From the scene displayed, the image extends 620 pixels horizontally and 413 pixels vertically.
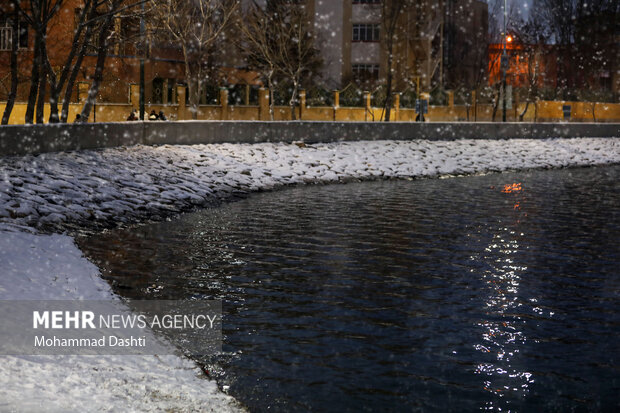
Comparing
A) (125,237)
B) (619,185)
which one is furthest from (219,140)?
(125,237)

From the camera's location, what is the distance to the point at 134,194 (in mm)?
20953

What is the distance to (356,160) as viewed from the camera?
32344mm

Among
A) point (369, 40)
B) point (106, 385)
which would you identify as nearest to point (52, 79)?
point (106, 385)

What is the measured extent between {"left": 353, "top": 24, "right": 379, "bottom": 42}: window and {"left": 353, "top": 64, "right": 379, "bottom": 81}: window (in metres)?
1.86

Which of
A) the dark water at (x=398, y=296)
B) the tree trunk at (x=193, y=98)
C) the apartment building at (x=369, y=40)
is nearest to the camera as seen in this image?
the dark water at (x=398, y=296)

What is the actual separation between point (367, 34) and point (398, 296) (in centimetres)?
5771

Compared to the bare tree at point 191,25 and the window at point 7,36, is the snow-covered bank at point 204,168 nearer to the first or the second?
the bare tree at point 191,25

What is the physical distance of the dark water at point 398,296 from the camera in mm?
7375

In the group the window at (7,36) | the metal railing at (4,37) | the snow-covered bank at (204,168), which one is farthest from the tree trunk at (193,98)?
the snow-covered bank at (204,168)

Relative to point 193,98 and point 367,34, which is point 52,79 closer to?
point 193,98

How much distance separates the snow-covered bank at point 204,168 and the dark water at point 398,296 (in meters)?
1.62

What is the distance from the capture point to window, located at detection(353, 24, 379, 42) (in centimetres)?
6669

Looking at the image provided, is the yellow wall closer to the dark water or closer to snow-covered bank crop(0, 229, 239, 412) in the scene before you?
the dark water

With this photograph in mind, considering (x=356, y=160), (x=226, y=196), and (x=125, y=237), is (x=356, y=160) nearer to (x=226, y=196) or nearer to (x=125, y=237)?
(x=226, y=196)
